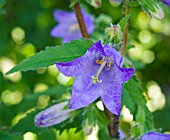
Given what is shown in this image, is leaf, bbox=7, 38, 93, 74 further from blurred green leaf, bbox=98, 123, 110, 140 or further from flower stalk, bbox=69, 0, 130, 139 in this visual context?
blurred green leaf, bbox=98, 123, 110, 140

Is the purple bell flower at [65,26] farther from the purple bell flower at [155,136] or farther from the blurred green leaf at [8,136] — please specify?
the purple bell flower at [155,136]

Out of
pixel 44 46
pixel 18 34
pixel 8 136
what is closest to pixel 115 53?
pixel 8 136

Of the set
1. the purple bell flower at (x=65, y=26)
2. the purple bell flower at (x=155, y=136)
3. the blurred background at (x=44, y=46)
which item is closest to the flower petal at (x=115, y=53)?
the purple bell flower at (x=155, y=136)

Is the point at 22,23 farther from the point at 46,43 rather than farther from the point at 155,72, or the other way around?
the point at 155,72

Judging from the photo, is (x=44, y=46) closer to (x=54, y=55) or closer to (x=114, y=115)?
(x=114, y=115)

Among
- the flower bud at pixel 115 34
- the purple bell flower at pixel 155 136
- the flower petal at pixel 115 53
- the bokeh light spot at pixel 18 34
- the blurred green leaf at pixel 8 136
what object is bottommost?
the purple bell flower at pixel 155 136
